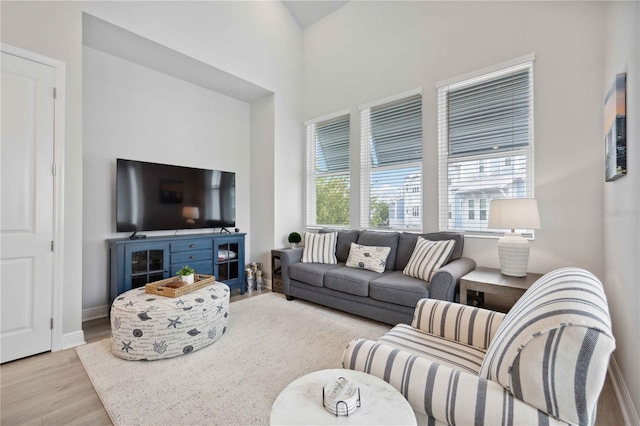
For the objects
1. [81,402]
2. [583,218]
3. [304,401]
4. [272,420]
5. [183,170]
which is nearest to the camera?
[272,420]

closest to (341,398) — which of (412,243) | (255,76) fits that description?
(412,243)

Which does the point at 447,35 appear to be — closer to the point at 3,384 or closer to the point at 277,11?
the point at 277,11

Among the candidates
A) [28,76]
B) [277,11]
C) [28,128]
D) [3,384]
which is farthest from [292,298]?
[277,11]

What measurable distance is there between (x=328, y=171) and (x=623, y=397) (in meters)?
3.67

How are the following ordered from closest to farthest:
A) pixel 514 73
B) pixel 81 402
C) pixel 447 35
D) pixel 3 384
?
pixel 81 402 < pixel 3 384 < pixel 514 73 < pixel 447 35

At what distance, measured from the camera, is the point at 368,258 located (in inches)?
129

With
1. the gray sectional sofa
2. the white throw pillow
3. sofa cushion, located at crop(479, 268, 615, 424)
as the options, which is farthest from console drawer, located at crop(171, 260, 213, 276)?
sofa cushion, located at crop(479, 268, 615, 424)

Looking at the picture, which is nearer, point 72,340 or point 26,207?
point 26,207

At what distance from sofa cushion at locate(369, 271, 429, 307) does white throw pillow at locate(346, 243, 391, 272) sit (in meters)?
0.28

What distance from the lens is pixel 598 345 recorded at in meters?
0.77

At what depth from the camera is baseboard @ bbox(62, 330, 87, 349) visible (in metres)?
2.41

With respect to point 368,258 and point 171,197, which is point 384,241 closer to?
point 368,258

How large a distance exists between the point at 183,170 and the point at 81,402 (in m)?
2.57

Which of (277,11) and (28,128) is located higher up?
(277,11)
